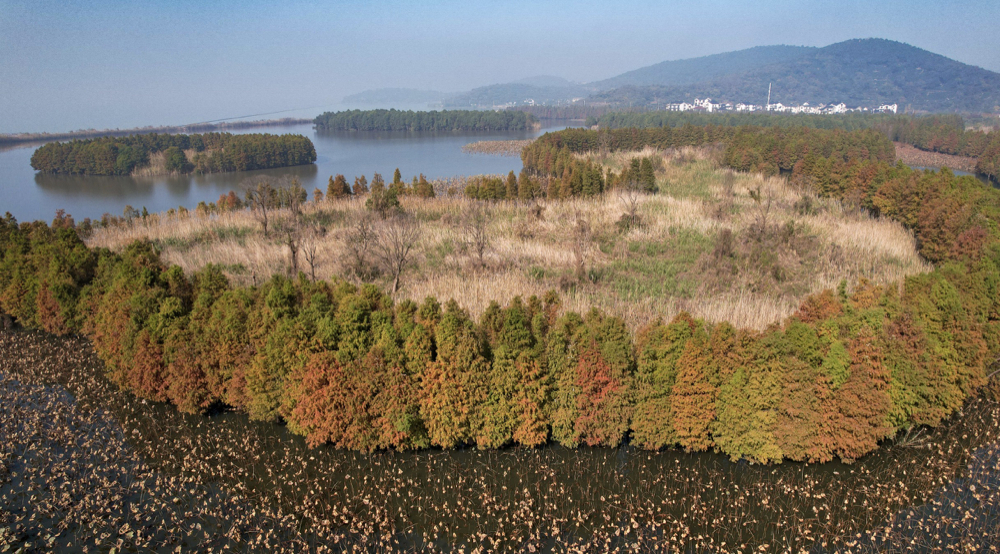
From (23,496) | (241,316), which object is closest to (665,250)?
(241,316)

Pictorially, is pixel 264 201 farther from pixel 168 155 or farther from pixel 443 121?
pixel 443 121

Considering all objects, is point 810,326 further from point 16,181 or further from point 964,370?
point 16,181

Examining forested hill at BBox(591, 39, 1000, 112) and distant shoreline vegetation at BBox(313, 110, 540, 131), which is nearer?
distant shoreline vegetation at BBox(313, 110, 540, 131)

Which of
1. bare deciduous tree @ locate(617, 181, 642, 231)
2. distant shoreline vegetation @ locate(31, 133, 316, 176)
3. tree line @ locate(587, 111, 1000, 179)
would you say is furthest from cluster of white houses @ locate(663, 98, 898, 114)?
bare deciduous tree @ locate(617, 181, 642, 231)

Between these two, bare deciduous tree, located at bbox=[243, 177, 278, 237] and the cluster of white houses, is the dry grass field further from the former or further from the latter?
the cluster of white houses

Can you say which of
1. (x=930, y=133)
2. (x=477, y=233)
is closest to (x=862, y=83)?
(x=930, y=133)

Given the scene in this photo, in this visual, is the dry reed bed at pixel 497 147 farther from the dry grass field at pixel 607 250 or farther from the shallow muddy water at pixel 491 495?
the shallow muddy water at pixel 491 495

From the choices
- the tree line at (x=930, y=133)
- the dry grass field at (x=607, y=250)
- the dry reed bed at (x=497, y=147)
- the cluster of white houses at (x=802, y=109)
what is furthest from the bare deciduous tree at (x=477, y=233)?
the cluster of white houses at (x=802, y=109)
